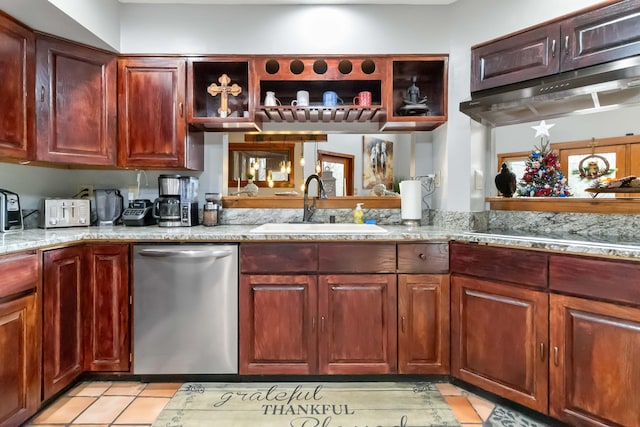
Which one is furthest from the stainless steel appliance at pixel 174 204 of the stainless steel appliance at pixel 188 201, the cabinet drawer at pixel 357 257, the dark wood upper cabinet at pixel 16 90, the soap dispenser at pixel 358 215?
the soap dispenser at pixel 358 215

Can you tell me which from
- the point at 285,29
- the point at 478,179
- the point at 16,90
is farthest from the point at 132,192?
the point at 478,179

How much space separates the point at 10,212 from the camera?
2.12 metres

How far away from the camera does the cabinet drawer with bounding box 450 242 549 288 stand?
1.76m

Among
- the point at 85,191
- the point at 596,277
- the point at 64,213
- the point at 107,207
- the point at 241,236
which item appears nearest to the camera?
the point at 596,277

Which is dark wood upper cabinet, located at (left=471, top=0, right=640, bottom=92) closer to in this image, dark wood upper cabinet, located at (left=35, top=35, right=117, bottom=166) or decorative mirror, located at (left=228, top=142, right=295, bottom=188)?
decorative mirror, located at (left=228, top=142, right=295, bottom=188)

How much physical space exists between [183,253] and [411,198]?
Result: 4.97 ft

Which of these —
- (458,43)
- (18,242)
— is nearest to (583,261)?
(458,43)

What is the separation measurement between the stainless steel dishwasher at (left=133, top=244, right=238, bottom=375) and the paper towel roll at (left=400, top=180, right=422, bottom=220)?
1.21m

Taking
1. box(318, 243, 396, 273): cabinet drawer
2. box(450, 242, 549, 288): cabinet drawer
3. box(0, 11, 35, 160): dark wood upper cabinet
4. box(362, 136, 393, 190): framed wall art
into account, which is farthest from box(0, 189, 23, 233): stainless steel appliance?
box(450, 242, 549, 288): cabinet drawer

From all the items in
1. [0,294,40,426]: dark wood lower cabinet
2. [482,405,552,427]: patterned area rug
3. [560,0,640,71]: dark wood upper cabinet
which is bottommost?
[482,405,552,427]: patterned area rug

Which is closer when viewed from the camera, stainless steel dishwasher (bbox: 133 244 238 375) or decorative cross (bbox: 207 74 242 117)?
stainless steel dishwasher (bbox: 133 244 238 375)

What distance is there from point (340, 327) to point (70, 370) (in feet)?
4.89

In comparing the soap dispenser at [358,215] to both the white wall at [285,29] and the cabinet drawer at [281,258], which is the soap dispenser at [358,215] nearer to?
the cabinet drawer at [281,258]

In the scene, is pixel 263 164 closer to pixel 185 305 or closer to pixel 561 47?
pixel 185 305
